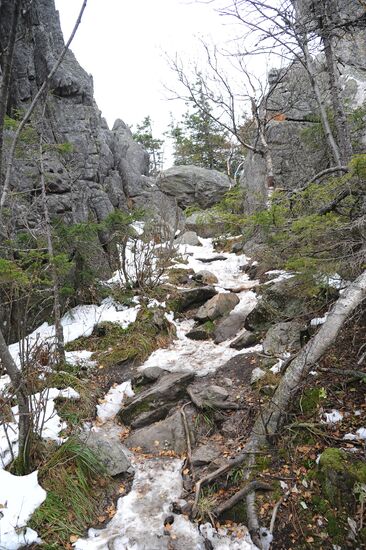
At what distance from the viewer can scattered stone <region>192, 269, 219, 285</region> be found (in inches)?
389

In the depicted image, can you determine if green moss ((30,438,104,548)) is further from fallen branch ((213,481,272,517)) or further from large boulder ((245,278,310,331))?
large boulder ((245,278,310,331))

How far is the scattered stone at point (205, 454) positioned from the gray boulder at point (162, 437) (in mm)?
252

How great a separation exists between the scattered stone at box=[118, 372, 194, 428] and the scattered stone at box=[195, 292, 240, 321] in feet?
8.73

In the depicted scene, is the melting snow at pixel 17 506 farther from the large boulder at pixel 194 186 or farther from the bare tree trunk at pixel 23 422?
the large boulder at pixel 194 186

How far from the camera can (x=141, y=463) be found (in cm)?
402

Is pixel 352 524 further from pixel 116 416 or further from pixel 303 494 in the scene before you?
pixel 116 416

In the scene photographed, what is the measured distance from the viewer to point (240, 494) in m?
3.13

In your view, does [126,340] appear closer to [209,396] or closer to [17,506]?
[209,396]

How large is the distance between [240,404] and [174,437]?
989 millimetres

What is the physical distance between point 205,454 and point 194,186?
56.5 feet

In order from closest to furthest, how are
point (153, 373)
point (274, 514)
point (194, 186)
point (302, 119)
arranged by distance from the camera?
point (274, 514), point (153, 373), point (302, 119), point (194, 186)

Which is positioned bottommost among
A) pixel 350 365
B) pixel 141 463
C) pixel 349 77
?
pixel 141 463

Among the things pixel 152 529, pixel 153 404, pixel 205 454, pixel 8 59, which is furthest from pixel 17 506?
pixel 8 59

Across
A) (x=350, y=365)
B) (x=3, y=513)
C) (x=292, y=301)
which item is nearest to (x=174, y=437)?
(x=3, y=513)
